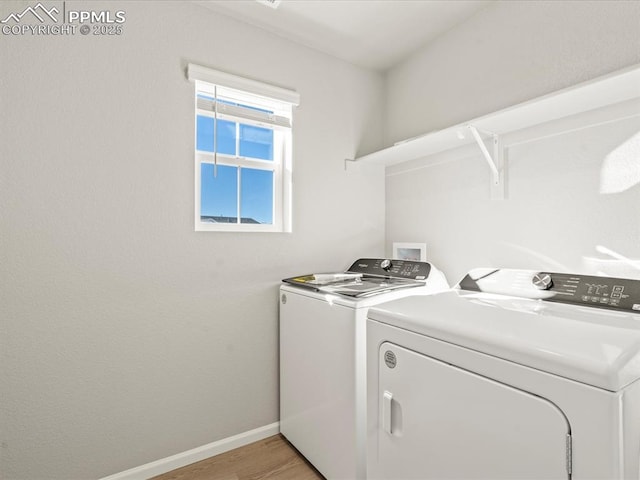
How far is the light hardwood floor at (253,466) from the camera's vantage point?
1.66 metres

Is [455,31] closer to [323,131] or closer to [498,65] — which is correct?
[498,65]

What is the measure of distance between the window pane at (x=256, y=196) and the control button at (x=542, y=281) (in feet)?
4.91

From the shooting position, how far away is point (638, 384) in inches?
26.1

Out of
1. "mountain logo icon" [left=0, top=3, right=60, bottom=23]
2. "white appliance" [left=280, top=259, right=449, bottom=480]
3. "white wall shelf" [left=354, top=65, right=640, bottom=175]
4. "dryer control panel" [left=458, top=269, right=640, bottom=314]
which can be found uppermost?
"mountain logo icon" [left=0, top=3, right=60, bottom=23]

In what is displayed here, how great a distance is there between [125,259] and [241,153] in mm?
927

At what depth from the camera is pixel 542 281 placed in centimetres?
129

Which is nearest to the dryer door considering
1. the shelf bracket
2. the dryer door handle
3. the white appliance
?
the dryer door handle

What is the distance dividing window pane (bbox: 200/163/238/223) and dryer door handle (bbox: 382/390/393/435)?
1368 millimetres

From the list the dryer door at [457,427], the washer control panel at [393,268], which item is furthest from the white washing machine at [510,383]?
the washer control panel at [393,268]

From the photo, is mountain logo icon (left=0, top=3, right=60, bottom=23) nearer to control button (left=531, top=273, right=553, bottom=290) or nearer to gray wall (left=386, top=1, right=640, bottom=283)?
gray wall (left=386, top=1, right=640, bottom=283)

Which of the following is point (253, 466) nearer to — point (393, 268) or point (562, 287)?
point (393, 268)

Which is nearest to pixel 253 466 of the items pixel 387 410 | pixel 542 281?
pixel 387 410

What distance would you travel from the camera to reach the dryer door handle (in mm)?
1073

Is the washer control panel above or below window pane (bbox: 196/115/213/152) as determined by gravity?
below
